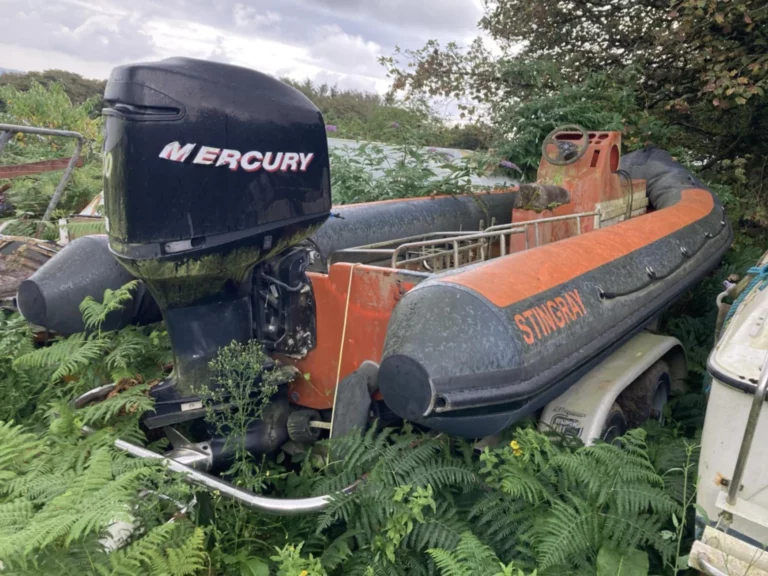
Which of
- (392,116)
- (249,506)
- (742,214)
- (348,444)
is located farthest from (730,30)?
(249,506)

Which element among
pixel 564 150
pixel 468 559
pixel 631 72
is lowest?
pixel 468 559

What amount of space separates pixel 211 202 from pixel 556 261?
132 centimetres

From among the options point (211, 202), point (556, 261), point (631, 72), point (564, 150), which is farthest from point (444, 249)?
point (631, 72)

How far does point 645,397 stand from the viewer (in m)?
2.79

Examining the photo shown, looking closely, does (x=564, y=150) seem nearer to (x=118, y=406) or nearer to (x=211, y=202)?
(x=211, y=202)

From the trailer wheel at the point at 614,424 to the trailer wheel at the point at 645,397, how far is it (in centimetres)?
15

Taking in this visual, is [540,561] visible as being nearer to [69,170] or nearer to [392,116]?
[69,170]

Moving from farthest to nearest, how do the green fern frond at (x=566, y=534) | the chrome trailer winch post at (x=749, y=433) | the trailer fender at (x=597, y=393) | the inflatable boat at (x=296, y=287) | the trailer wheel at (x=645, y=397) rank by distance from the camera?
the trailer wheel at (x=645, y=397), the trailer fender at (x=597, y=393), the inflatable boat at (x=296, y=287), the green fern frond at (x=566, y=534), the chrome trailer winch post at (x=749, y=433)

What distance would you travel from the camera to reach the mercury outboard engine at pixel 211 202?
1860 mm

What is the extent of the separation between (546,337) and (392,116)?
7.95m

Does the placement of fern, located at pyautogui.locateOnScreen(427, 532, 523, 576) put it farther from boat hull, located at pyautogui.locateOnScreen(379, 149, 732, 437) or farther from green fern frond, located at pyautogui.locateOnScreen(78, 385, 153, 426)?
green fern frond, located at pyautogui.locateOnScreen(78, 385, 153, 426)

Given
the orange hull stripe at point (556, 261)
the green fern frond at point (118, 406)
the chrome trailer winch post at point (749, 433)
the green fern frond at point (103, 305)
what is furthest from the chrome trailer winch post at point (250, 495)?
the chrome trailer winch post at point (749, 433)

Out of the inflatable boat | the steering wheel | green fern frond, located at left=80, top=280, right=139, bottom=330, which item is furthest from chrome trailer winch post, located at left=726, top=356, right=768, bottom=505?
the steering wheel

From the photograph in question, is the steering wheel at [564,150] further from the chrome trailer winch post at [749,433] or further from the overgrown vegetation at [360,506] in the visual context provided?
the chrome trailer winch post at [749,433]
